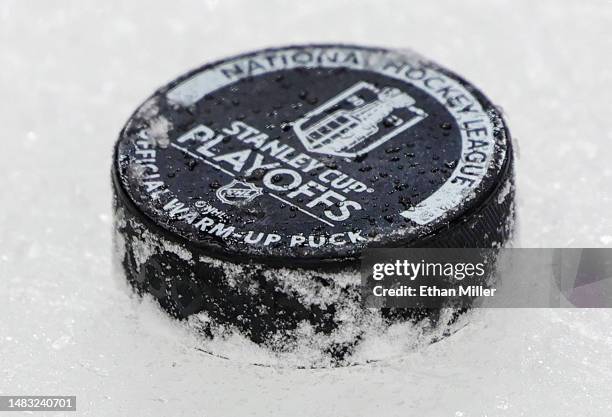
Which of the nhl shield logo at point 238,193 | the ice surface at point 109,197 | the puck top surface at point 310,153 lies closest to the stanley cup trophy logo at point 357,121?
the puck top surface at point 310,153

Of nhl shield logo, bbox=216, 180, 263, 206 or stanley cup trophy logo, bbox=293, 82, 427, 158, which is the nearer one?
nhl shield logo, bbox=216, 180, 263, 206

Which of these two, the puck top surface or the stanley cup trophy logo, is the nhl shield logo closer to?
the puck top surface

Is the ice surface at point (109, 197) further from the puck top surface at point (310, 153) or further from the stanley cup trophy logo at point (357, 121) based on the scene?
the stanley cup trophy logo at point (357, 121)

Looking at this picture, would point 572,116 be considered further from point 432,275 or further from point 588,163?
point 432,275

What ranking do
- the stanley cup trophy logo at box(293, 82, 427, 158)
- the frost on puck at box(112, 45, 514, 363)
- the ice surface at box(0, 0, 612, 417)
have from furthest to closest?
the stanley cup trophy logo at box(293, 82, 427, 158)
the ice surface at box(0, 0, 612, 417)
the frost on puck at box(112, 45, 514, 363)

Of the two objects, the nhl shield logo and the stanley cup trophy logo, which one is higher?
the stanley cup trophy logo

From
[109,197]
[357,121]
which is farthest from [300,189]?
[109,197]

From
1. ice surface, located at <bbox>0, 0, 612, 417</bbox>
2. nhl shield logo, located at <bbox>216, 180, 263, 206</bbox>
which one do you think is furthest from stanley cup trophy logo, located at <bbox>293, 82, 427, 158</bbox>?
ice surface, located at <bbox>0, 0, 612, 417</bbox>

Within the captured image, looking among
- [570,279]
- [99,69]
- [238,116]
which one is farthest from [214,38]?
[570,279]
